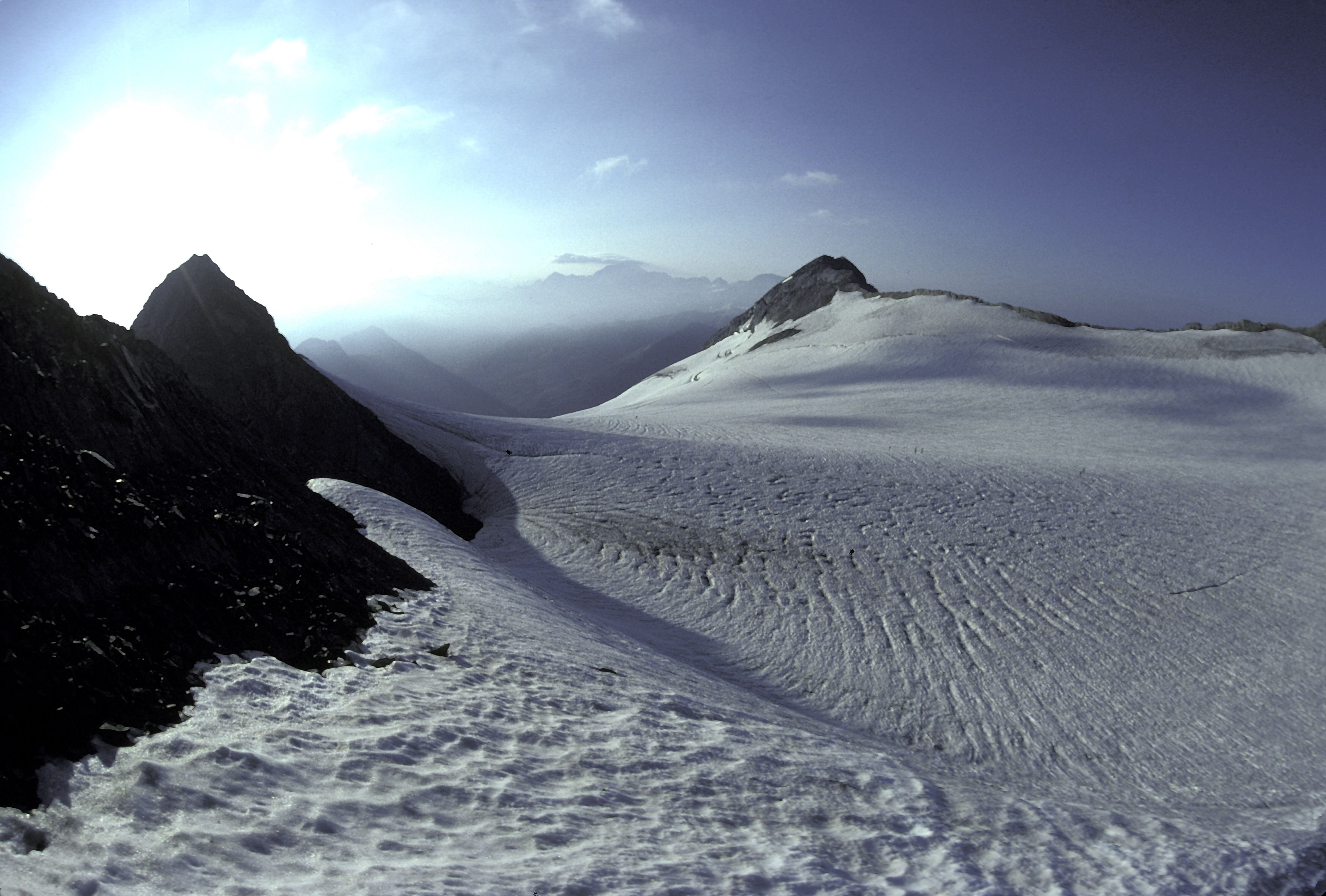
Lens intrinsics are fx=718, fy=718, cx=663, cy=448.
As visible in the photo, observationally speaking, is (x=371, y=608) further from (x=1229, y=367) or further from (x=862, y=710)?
(x=1229, y=367)

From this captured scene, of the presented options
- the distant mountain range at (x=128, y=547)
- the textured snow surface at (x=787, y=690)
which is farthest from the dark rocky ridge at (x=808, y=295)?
the distant mountain range at (x=128, y=547)

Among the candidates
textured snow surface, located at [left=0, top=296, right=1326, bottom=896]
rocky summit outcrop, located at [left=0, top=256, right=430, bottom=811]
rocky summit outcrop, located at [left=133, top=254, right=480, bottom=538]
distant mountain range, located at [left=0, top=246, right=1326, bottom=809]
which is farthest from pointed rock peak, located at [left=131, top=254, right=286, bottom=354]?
rocky summit outcrop, located at [left=0, top=256, right=430, bottom=811]

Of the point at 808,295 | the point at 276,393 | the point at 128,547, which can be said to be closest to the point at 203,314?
the point at 276,393

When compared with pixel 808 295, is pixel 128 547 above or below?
below

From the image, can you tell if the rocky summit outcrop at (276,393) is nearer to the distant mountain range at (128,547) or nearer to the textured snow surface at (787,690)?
the textured snow surface at (787,690)

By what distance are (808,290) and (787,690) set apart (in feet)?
142

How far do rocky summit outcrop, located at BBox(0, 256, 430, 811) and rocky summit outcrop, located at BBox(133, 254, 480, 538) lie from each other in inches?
Result: 195

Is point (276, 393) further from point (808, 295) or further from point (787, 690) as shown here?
point (808, 295)

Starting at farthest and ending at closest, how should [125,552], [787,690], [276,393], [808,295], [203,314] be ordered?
1. [808,295]
2. [203,314]
3. [276,393]
4. [787,690]
5. [125,552]

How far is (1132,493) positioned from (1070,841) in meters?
11.6

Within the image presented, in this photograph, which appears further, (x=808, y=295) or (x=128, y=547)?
(x=808, y=295)

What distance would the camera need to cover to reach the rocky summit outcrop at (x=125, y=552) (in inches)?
161

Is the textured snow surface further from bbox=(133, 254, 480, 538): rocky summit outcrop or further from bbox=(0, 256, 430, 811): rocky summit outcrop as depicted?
bbox=(133, 254, 480, 538): rocky summit outcrop

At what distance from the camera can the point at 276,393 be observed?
16266mm
